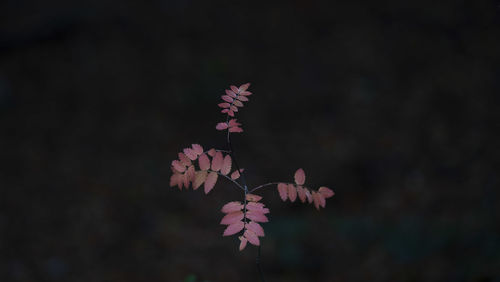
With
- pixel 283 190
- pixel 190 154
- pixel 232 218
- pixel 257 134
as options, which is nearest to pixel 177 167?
pixel 190 154

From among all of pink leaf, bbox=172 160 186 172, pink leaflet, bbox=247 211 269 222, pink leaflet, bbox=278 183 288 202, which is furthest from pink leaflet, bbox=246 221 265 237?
pink leaf, bbox=172 160 186 172

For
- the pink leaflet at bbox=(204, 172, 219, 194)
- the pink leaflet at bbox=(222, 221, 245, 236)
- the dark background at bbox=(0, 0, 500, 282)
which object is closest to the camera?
the pink leaflet at bbox=(222, 221, 245, 236)

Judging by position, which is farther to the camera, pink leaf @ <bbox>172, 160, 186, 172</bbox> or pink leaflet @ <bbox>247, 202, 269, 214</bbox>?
pink leaf @ <bbox>172, 160, 186, 172</bbox>

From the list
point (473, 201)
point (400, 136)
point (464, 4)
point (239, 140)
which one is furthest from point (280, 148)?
point (464, 4)

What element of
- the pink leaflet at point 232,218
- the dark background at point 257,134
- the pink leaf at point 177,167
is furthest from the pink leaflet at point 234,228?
the dark background at point 257,134

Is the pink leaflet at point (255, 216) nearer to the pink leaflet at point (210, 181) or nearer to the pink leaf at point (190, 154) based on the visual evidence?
the pink leaflet at point (210, 181)

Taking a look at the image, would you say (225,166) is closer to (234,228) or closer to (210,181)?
(210,181)

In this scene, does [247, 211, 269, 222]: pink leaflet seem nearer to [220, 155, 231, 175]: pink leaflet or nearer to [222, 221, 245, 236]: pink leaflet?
[222, 221, 245, 236]: pink leaflet

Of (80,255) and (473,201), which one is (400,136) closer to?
(473,201)

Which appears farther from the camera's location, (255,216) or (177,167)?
(177,167)
